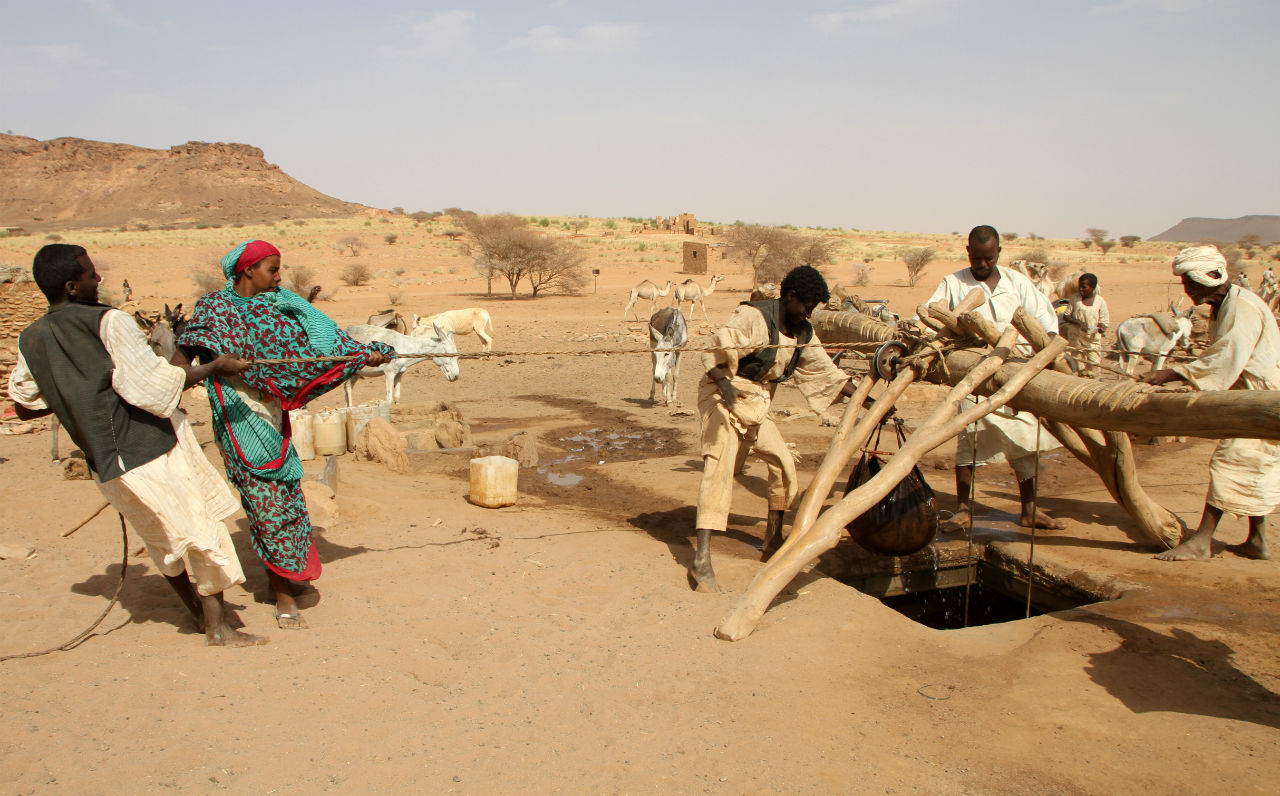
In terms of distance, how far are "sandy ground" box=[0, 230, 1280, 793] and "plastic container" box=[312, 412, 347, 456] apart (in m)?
1.83

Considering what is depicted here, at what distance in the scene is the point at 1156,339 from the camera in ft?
32.9

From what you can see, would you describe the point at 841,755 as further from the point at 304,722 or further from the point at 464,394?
the point at 464,394

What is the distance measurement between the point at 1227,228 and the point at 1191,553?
587ft

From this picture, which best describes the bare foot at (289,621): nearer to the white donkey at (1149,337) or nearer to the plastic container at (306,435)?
the plastic container at (306,435)

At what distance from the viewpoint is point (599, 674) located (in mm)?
3738

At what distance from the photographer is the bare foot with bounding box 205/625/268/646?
12.4ft

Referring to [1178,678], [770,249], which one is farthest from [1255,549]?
[770,249]

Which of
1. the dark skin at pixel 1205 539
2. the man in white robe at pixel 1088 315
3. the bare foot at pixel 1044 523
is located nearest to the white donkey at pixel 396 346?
the bare foot at pixel 1044 523

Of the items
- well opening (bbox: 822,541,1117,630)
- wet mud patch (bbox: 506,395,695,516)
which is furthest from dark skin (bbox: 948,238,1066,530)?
wet mud patch (bbox: 506,395,695,516)

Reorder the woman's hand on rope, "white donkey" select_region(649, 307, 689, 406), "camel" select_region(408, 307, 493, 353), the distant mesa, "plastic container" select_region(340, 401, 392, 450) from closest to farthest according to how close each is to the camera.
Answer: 1. the woman's hand on rope
2. "plastic container" select_region(340, 401, 392, 450)
3. "white donkey" select_region(649, 307, 689, 406)
4. "camel" select_region(408, 307, 493, 353)
5. the distant mesa

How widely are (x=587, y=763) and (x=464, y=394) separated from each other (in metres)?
9.74

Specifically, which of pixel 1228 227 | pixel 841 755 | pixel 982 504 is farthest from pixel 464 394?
pixel 1228 227

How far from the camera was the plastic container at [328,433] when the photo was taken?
25.9 ft

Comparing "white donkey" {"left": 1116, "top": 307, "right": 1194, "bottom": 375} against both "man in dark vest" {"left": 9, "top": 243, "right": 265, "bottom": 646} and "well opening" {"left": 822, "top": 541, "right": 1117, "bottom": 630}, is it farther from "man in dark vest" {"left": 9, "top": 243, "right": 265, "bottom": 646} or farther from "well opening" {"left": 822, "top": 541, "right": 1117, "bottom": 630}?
"man in dark vest" {"left": 9, "top": 243, "right": 265, "bottom": 646}
